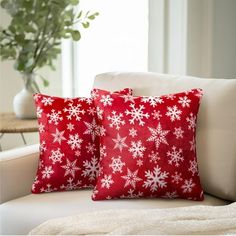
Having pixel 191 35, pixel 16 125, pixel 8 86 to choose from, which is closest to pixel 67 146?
→ pixel 16 125

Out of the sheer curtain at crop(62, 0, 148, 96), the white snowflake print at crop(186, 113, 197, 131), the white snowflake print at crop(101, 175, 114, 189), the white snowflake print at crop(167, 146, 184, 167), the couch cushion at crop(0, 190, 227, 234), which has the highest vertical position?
the sheer curtain at crop(62, 0, 148, 96)

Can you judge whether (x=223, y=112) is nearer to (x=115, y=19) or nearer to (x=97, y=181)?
(x=97, y=181)

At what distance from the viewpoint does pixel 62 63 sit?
3080 millimetres

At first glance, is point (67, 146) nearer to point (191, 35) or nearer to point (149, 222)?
point (149, 222)

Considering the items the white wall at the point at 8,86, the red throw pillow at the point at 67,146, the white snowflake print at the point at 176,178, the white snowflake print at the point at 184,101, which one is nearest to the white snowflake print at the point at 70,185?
the red throw pillow at the point at 67,146

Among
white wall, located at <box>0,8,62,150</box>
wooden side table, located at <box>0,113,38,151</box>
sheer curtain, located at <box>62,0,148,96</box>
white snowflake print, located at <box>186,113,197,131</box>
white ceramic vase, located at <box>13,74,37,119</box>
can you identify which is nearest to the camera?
white snowflake print, located at <box>186,113,197,131</box>

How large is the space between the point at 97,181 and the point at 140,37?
1903 millimetres

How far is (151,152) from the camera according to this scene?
1530mm

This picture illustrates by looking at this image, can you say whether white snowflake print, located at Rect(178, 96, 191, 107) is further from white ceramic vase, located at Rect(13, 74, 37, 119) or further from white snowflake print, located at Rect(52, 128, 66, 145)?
white ceramic vase, located at Rect(13, 74, 37, 119)

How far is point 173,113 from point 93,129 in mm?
289

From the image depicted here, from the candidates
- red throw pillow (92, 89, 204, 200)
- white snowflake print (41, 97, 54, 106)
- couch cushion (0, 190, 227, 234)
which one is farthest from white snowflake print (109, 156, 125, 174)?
white snowflake print (41, 97, 54, 106)

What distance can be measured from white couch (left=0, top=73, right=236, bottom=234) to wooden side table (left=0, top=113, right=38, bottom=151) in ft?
1.59

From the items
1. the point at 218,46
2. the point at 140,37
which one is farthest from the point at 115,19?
the point at 218,46

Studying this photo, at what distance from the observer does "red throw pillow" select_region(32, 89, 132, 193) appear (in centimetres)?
162
